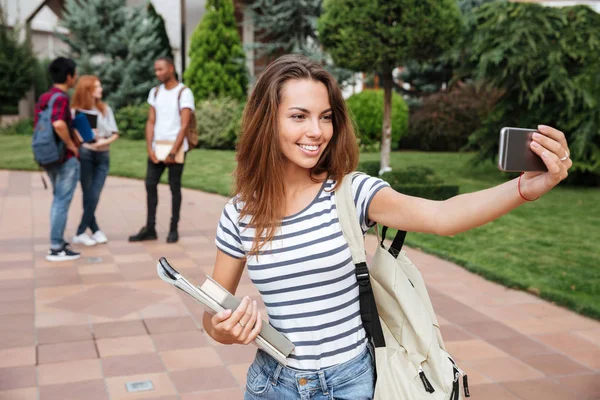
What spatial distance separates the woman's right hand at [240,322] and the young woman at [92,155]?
6033mm

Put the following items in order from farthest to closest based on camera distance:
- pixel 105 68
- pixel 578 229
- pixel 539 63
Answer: pixel 105 68, pixel 539 63, pixel 578 229

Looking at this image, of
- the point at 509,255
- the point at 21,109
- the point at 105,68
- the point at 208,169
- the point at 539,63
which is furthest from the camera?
the point at 21,109

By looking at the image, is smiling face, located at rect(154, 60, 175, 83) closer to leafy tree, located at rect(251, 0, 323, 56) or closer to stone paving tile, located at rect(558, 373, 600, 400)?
stone paving tile, located at rect(558, 373, 600, 400)

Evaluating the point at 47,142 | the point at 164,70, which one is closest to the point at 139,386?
the point at 47,142

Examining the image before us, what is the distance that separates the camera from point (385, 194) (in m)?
1.91

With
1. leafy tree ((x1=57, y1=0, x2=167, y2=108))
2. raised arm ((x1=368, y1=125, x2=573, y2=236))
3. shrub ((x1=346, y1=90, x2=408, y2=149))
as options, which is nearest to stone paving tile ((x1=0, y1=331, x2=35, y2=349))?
raised arm ((x1=368, y1=125, x2=573, y2=236))

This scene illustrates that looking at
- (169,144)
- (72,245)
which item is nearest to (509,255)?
(169,144)

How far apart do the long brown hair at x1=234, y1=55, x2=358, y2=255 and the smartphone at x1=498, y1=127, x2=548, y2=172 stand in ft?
1.85

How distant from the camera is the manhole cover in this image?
398 centimetres

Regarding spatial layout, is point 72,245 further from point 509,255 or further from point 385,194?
point 385,194

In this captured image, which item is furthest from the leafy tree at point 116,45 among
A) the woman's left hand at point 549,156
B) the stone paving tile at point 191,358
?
the woman's left hand at point 549,156

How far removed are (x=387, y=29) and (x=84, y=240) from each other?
5632mm

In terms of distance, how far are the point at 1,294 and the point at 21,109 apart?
63.1 feet

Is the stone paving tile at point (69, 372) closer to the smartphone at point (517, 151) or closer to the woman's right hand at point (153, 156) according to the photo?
the smartphone at point (517, 151)
